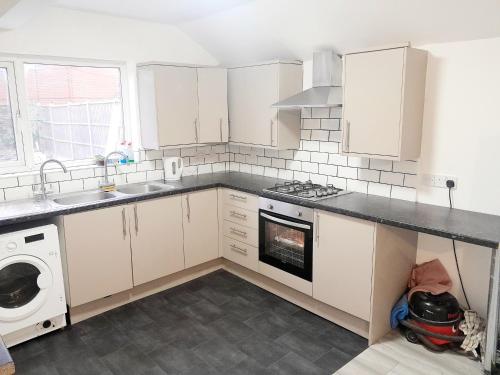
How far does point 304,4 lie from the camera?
2834mm

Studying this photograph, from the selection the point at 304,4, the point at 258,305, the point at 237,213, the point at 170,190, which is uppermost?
the point at 304,4

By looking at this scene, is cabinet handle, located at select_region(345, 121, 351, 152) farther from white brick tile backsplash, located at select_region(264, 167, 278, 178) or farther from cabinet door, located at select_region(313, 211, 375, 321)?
white brick tile backsplash, located at select_region(264, 167, 278, 178)

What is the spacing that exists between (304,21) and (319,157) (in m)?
1.15

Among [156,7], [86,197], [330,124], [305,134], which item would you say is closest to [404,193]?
[330,124]

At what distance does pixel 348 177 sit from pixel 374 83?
90cm

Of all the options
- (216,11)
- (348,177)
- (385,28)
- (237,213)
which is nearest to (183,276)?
(237,213)

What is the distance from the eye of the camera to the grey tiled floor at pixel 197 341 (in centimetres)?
253

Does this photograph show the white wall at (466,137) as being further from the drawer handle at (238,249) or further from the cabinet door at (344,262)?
the drawer handle at (238,249)

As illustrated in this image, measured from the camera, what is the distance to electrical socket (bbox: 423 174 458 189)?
2.78 metres

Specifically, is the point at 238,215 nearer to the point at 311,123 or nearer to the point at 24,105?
the point at 311,123

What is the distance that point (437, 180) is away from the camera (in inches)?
111

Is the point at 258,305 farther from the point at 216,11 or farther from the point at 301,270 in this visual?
the point at 216,11

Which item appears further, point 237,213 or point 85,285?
point 237,213

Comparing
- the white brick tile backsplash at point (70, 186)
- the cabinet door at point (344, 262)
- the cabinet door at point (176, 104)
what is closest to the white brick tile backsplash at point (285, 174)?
the cabinet door at point (176, 104)
